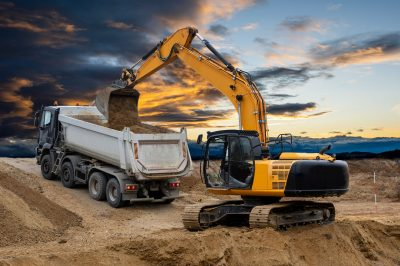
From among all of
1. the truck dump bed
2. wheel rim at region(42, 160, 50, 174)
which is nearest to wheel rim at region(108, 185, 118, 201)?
the truck dump bed

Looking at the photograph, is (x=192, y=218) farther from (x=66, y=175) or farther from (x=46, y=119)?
(x=46, y=119)

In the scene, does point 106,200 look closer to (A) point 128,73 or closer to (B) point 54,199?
(B) point 54,199

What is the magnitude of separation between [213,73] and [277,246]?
585 centimetres

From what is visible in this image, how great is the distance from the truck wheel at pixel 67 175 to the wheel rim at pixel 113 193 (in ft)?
7.22

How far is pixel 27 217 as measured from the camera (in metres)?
13.1

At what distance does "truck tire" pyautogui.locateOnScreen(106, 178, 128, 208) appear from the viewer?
16703 mm

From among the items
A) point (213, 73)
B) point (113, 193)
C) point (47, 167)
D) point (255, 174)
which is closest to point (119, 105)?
point (113, 193)

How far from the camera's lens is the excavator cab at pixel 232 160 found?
12.7 m

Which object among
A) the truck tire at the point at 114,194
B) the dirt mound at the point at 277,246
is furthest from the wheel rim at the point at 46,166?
the dirt mound at the point at 277,246

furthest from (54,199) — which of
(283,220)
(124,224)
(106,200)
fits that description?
(283,220)

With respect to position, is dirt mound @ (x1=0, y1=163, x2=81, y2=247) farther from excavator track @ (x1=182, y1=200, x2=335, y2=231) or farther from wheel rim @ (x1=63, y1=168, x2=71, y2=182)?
excavator track @ (x1=182, y1=200, x2=335, y2=231)

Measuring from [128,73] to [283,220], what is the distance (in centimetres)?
900

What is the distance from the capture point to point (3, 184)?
15852 millimetres

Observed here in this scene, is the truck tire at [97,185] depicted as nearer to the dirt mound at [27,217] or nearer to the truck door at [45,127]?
the dirt mound at [27,217]
